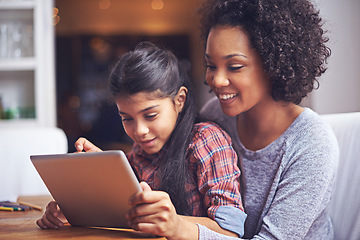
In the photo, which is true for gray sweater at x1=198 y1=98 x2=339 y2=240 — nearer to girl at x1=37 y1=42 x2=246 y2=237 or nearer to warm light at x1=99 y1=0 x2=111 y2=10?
girl at x1=37 y1=42 x2=246 y2=237

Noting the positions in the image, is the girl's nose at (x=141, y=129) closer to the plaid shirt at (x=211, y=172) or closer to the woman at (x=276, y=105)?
the plaid shirt at (x=211, y=172)

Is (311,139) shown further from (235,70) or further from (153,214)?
(153,214)

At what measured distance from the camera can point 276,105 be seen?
140 cm

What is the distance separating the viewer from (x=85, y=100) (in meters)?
7.27

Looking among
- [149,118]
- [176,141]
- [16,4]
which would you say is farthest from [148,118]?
[16,4]

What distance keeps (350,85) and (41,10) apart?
7.82 ft

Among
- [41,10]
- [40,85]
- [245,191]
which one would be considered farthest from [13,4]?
[245,191]

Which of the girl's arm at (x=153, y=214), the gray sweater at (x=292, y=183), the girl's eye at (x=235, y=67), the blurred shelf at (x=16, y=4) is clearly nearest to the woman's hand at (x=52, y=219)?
the girl's arm at (x=153, y=214)

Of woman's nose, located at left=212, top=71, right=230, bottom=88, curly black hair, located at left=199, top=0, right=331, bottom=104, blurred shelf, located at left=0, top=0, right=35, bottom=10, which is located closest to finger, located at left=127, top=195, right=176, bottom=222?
woman's nose, located at left=212, top=71, right=230, bottom=88

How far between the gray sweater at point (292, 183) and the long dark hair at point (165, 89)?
0.22 m

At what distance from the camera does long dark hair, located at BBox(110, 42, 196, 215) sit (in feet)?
4.13

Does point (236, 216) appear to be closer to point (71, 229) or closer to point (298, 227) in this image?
point (298, 227)

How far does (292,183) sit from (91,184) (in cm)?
57

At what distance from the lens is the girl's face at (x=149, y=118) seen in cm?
125
